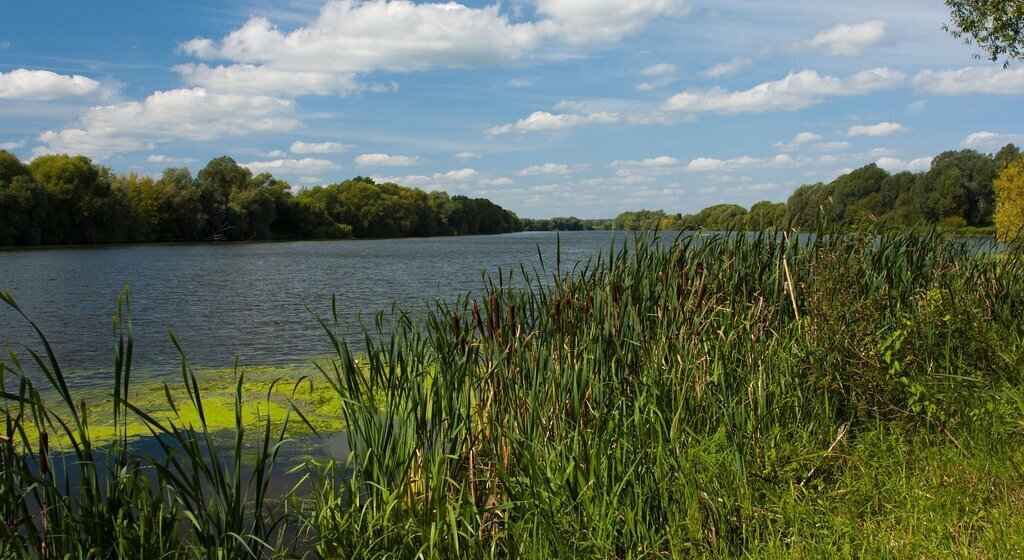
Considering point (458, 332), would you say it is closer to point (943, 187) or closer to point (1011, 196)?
point (1011, 196)

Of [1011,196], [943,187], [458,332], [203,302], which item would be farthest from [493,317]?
[943,187]

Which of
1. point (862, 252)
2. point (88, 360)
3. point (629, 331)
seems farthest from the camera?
point (88, 360)

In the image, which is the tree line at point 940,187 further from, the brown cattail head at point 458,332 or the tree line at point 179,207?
the tree line at point 179,207

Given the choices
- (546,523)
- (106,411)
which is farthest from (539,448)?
(106,411)

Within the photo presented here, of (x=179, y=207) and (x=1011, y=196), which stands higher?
(x=179, y=207)

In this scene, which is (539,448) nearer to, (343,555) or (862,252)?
(343,555)

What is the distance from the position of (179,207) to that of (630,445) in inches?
2800

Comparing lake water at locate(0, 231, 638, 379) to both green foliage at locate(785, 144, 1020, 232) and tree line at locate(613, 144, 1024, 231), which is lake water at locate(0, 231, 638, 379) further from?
green foliage at locate(785, 144, 1020, 232)

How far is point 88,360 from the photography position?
12.0 metres

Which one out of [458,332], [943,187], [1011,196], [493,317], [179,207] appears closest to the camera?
[458,332]

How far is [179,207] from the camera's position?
67.5 meters

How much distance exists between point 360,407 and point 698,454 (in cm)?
174

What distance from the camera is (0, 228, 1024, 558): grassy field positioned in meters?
3.12

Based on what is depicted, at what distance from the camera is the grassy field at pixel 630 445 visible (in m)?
3.12
